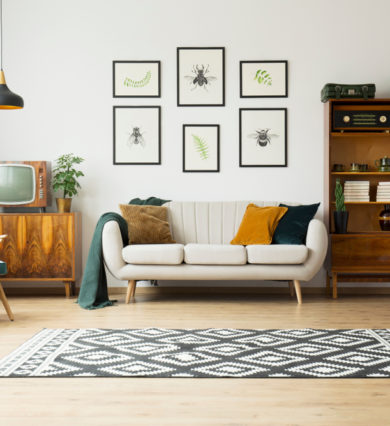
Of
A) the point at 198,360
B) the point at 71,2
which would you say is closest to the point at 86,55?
the point at 71,2

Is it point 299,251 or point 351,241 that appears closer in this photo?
point 299,251

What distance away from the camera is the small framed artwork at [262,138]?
513 cm

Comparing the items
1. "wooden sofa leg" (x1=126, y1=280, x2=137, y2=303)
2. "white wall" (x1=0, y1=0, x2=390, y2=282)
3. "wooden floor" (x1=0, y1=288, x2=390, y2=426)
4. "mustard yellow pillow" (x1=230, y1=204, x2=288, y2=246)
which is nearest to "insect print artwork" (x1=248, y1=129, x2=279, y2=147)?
"white wall" (x1=0, y1=0, x2=390, y2=282)

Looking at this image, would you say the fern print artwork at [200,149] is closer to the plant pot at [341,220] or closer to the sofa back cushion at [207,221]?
the sofa back cushion at [207,221]

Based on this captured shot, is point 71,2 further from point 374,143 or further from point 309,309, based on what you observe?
point 309,309

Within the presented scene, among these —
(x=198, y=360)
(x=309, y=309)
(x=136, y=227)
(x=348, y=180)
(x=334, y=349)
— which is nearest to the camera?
(x=198, y=360)

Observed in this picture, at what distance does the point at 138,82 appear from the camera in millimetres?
5152

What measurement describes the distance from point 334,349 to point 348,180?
2585mm

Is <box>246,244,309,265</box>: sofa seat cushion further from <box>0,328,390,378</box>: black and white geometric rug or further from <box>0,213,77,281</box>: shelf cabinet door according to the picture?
<box>0,213,77,281</box>: shelf cabinet door

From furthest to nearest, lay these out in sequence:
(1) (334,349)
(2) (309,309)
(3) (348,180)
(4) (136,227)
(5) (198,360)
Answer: (3) (348,180) → (4) (136,227) → (2) (309,309) → (1) (334,349) → (5) (198,360)

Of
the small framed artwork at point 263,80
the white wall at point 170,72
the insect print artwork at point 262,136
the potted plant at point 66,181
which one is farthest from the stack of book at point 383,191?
the potted plant at point 66,181

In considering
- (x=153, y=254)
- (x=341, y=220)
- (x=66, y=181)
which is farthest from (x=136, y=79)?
(x=341, y=220)

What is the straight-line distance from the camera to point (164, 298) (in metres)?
4.75

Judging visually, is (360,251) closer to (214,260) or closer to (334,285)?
(334,285)
